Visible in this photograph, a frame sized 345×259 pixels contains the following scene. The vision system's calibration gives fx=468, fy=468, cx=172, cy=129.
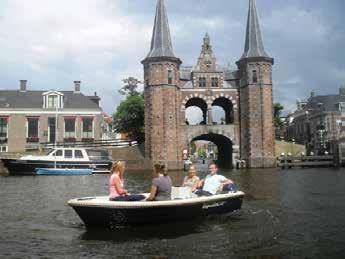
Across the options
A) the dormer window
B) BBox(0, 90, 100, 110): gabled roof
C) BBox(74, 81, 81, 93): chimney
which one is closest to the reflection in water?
BBox(0, 90, 100, 110): gabled roof

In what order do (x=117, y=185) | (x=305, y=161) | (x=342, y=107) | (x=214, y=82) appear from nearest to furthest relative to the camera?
(x=117, y=185)
(x=305, y=161)
(x=214, y=82)
(x=342, y=107)

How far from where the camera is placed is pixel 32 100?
2410 inches

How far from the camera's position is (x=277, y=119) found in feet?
293

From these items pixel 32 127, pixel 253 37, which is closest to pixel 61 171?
pixel 32 127

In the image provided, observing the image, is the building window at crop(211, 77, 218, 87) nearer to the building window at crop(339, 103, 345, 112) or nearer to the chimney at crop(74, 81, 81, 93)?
the chimney at crop(74, 81, 81, 93)

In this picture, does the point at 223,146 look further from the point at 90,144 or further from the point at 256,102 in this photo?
the point at 90,144

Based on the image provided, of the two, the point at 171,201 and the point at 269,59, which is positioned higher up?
the point at 269,59

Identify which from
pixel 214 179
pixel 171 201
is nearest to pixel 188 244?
pixel 171 201

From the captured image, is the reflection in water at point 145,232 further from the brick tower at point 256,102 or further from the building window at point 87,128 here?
the building window at point 87,128

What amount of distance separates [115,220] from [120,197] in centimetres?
67

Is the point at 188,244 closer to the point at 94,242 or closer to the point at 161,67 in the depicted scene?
the point at 94,242

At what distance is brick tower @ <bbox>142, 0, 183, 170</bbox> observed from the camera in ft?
176

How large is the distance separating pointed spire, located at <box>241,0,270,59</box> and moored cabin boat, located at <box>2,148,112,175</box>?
70.5 feet

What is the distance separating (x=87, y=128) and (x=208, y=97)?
53.4 feet
